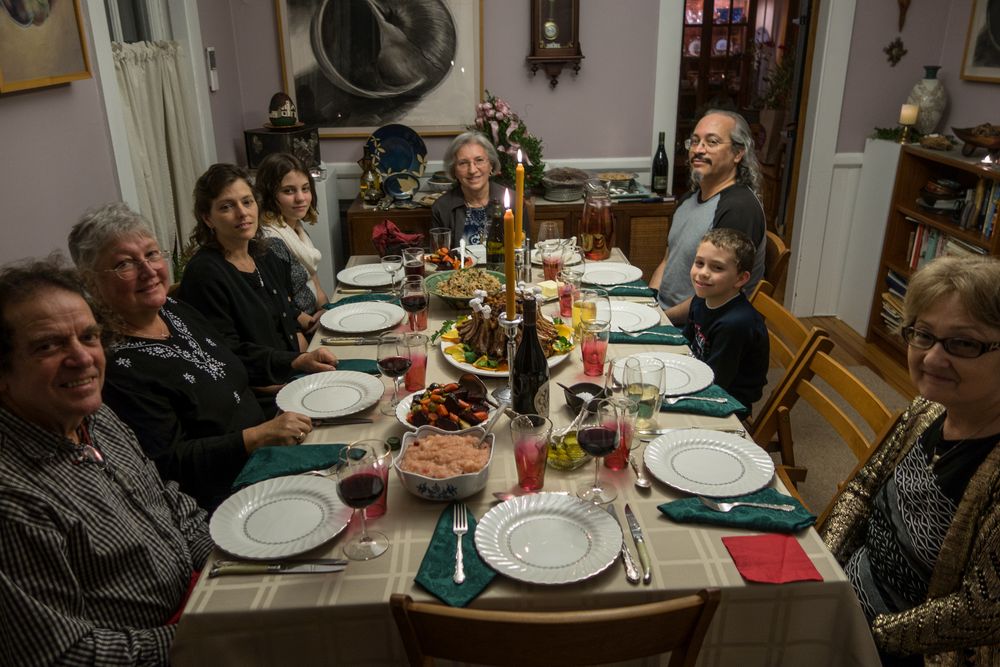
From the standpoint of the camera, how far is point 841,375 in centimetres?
175

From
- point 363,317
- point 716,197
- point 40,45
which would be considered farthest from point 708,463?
point 40,45

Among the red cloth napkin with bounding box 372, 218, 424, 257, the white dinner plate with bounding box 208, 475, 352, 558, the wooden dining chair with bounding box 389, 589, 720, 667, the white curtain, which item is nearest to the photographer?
the wooden dining chair with bounding box 389, 589, 720, 667

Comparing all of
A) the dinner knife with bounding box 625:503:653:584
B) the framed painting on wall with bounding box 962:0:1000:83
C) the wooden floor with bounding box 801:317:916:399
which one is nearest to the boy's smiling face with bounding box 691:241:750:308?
the dinner knife with bounding box 625:503:653:584

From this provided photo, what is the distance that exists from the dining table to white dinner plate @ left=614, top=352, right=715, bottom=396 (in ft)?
1.65

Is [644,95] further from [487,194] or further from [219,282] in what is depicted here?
[219,282]

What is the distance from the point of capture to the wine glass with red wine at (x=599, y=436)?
1.32m

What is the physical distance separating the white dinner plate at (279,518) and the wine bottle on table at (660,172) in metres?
3.17

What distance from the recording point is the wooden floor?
3529 millimetres

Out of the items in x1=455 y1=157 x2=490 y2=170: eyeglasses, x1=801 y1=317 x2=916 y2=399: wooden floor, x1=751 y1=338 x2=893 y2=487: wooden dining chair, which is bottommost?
x1=801 y1=317 x2=916 y2=399: wooden floor

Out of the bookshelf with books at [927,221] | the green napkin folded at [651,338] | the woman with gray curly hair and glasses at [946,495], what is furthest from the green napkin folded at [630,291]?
the bookshelf with books at [927,221]

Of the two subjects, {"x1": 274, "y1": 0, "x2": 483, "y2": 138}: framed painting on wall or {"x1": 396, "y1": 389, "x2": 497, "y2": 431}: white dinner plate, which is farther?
{"x1": 274, "y1": 0, "x2": 483, "y2": 138}: framed painting on wall

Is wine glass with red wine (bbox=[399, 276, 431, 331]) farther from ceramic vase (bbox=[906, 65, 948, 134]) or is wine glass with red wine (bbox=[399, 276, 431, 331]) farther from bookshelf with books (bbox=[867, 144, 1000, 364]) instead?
ceramic vase (bbox=[906, 65, 948, 134])

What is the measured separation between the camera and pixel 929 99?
11.7 ft

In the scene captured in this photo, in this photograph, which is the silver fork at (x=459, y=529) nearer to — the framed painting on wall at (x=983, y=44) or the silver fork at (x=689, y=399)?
the silver fork at (x=689, y=399)
